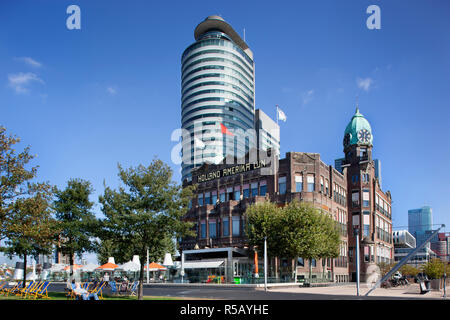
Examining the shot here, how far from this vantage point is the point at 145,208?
89.8 feet

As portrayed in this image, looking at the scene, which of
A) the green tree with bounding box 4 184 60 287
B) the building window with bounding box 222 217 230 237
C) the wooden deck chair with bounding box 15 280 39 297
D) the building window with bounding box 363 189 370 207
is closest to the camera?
the green tree with bounding box 4 184 60 287

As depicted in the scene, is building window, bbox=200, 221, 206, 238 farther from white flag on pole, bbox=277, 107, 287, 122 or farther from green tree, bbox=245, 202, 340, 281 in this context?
white flag on pole, bbox=277, 107, 287, 122

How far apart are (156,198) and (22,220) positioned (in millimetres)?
7550

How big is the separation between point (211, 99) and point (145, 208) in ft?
443

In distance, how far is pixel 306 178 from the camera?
61.4 metres

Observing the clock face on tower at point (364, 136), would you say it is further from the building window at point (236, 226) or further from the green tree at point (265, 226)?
the green tree at point (265, 226)

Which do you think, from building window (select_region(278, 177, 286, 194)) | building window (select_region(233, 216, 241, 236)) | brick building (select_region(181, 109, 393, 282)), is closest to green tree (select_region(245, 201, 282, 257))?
brick building (select_region(181, 109, 393, 282))

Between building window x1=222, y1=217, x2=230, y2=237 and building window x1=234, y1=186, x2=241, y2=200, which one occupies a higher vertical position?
building window x1=234, y1=186, x2=241, y2=200

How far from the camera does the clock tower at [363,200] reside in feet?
235

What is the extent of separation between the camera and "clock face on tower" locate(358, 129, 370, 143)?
77312 mm

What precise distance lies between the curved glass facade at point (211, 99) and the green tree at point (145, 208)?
417 ft

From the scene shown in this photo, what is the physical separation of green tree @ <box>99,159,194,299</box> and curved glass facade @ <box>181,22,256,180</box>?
5008 inches
